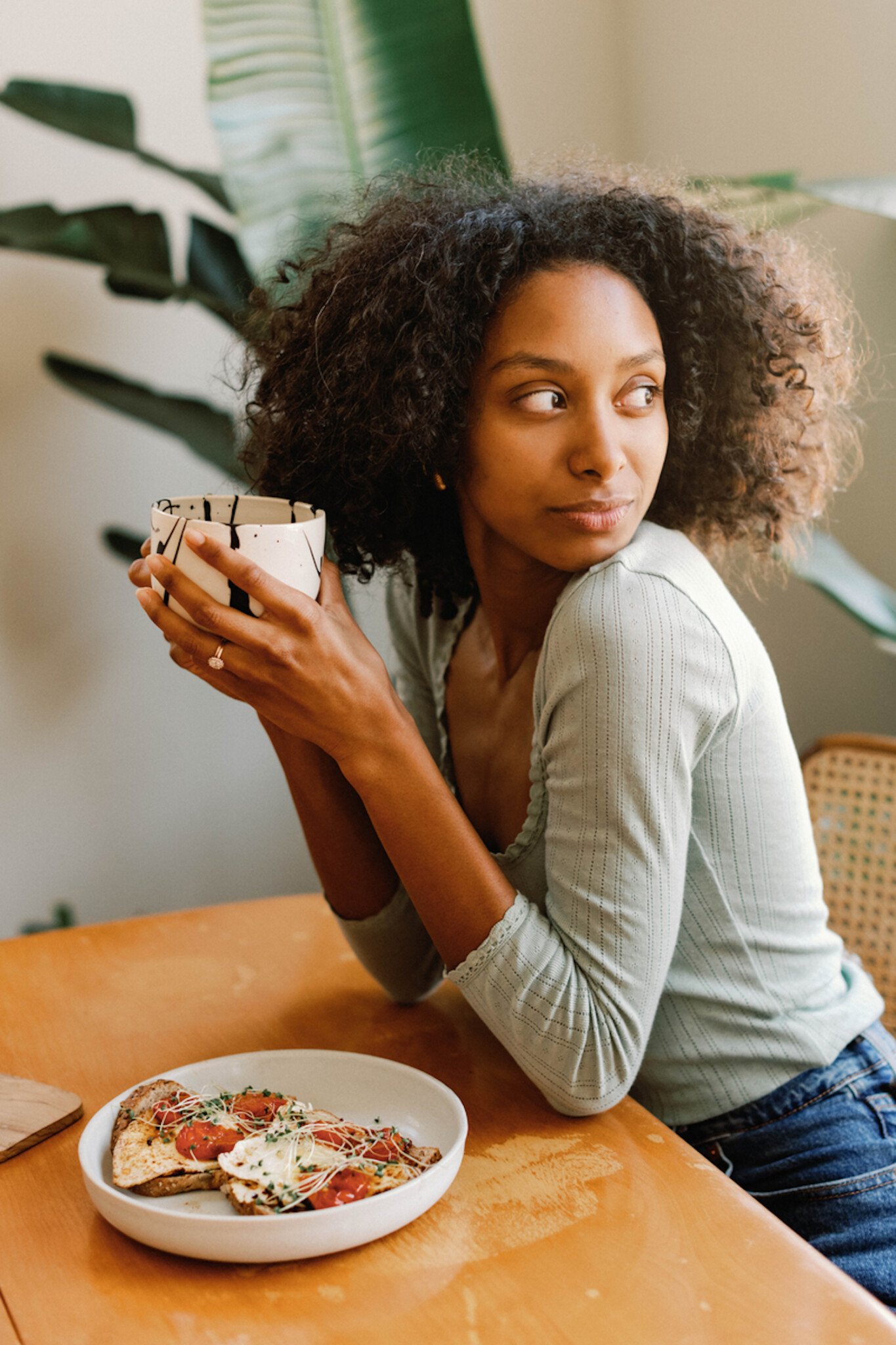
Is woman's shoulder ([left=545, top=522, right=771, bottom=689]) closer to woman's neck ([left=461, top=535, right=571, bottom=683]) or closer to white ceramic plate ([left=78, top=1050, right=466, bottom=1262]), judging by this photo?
woman's neck ([left=461, top=535, right=571, bottom=683])

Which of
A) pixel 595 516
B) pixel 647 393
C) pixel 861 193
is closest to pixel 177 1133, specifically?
pixel 595 516

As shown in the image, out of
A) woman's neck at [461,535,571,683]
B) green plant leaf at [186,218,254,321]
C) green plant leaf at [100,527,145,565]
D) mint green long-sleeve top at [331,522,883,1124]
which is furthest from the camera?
green plant leaf at [100,527,145,565]

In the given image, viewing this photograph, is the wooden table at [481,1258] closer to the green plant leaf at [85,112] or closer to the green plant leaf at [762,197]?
the green plant leaf at [762,197]

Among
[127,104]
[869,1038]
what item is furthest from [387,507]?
[127,104]

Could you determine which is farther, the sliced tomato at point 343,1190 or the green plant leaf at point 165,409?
the green plant leaf at point 165,409

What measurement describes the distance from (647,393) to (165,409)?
0.99 meters

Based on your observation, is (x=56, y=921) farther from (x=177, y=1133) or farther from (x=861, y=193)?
(x=861, y=193)

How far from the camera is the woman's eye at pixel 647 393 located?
3.02 ft

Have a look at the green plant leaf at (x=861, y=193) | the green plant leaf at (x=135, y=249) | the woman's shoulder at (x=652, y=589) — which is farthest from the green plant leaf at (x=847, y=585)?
the green plant leaf at (x=135, y=249)

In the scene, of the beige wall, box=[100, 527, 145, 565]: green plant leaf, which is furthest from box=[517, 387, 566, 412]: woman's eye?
box=[100, 527, 145, 565]: green plant leaf

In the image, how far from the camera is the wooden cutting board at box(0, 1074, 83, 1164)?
78cm

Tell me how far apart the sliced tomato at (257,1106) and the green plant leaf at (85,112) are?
4.12 ft

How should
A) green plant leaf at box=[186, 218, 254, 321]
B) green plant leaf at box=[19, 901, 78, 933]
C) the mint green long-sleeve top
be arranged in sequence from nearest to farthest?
the mint green long-sleeve top
green plant leaf at box=[186, 218, 254, 321]
green plant leaf at box=[19, 901, 78, 933]

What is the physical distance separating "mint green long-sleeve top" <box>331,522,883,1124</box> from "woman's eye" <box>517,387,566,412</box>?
0.40 ft
